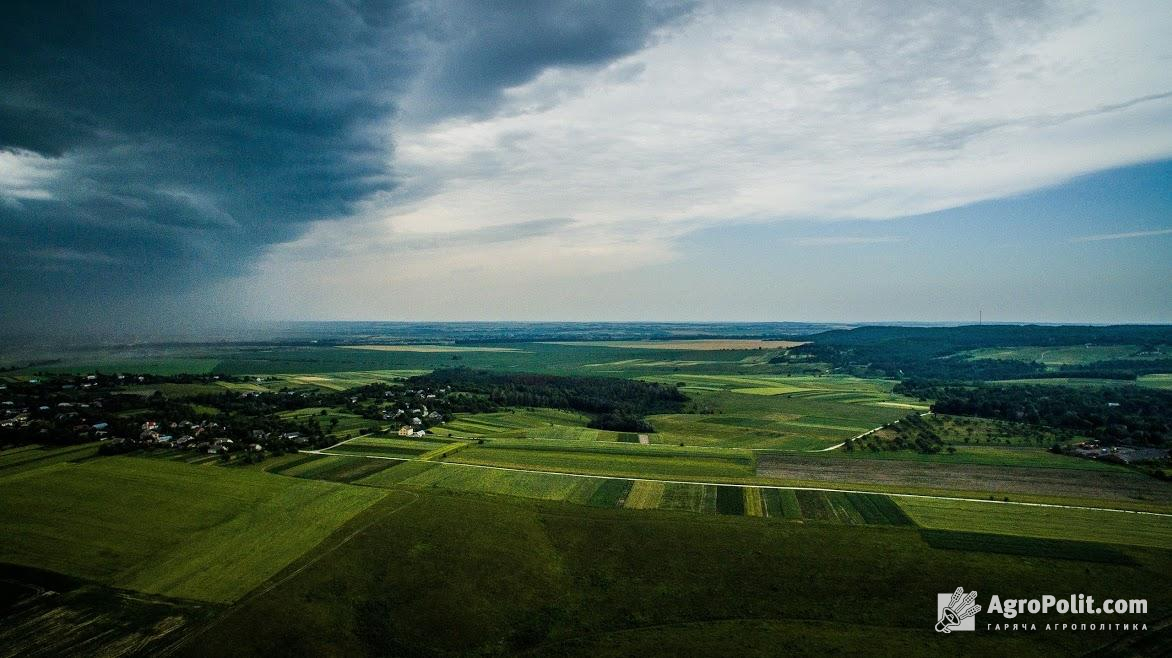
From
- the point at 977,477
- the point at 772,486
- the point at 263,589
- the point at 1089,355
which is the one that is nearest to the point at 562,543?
the point at 263,589

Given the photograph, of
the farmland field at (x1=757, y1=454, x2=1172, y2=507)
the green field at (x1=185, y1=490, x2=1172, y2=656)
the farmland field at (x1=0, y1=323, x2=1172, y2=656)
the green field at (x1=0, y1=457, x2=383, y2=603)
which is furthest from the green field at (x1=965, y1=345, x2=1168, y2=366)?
the green field at (x1=0, y1=457, x2=383, y2=603)

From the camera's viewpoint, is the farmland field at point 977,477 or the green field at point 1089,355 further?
the green field at point 1089,355

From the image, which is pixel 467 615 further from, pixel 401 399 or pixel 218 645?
pixel 401 399

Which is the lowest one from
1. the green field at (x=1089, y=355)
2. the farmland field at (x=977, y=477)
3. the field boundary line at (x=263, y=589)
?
the field boundary line at (x=263, y=589)

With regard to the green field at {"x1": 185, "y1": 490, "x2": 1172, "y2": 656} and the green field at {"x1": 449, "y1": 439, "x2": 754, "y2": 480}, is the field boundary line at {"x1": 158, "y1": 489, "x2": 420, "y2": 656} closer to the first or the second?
the green field at {"x1": 185, "y1": 490, "x2": 1172, "y2": 656}

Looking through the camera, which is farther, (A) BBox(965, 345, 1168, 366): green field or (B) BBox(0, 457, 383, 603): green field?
(A) BBox(965, 345, 1168, 366): green field

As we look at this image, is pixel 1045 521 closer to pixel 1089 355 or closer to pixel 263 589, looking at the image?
pixel 263 589

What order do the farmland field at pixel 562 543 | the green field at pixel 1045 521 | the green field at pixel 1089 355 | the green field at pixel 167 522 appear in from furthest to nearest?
the green field at pixel 1089 355 → the green field at pixel 1045 521 → the green field at pixel 167 522 → the farmland field at pixel 562 543

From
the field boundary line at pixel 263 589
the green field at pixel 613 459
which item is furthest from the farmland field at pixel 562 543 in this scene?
the green field at pixel 613 459

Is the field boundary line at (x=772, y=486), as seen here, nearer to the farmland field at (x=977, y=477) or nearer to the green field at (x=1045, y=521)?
the green field at (x=1045, y=521)
